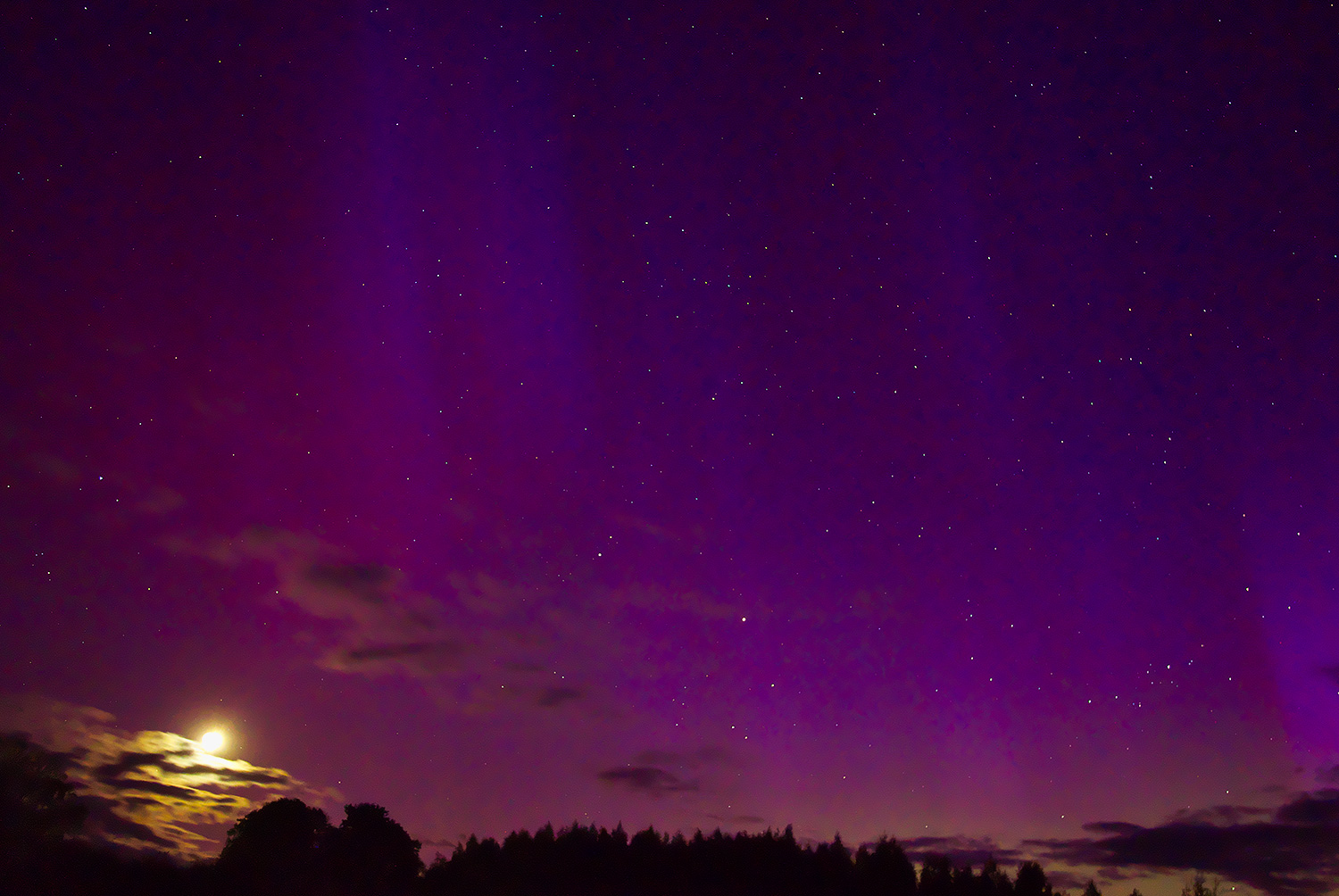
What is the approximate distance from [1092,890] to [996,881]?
16589 mm

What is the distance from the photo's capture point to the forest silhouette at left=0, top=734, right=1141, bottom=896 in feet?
193

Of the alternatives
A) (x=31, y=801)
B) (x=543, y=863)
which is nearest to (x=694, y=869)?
(x=543, y=863)

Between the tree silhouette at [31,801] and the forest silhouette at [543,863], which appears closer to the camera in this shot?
the tree silhouette at [31,801]

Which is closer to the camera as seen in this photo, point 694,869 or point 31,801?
point 31,801

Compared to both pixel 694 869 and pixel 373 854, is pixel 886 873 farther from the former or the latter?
pixel 373 854

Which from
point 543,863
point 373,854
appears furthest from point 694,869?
point 373,854

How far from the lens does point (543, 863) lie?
66188 millimetres

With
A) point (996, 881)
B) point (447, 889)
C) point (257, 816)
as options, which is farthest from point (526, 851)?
point (996, 881)

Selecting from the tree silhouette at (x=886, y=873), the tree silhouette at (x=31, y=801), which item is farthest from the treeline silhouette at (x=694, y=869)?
the tree silhouette at (x=31, y=801)

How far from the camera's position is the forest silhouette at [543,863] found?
193ft

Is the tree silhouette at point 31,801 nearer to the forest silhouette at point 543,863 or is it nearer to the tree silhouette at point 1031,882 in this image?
the forest silhouette at point 543,863

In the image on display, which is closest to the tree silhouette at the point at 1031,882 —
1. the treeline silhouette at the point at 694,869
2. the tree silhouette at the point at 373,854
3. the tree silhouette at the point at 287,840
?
the treeline silhouette at the point at 694,869

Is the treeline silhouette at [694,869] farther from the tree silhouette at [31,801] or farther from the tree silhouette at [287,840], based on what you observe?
the tree silhouette at [31,801]

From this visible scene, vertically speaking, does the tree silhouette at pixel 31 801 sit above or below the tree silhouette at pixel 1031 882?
above
